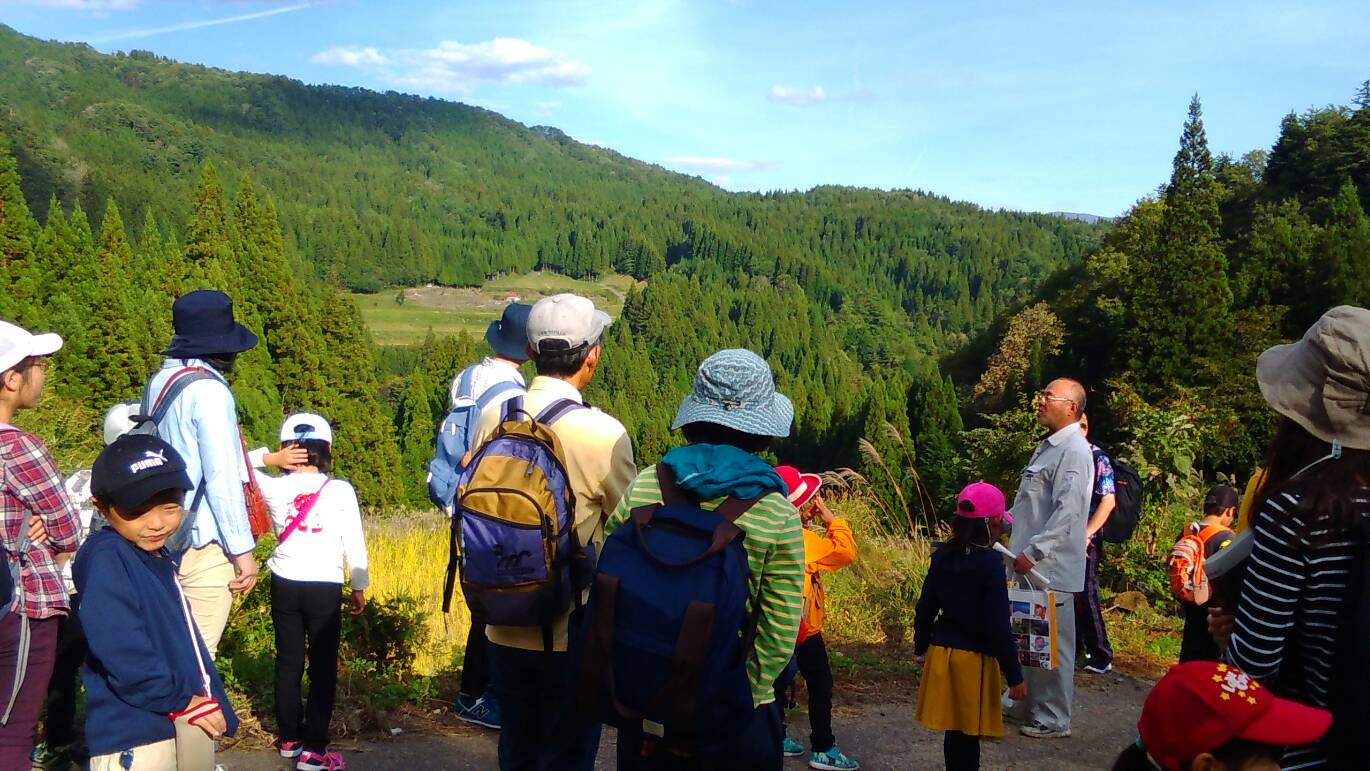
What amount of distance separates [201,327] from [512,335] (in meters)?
1.31

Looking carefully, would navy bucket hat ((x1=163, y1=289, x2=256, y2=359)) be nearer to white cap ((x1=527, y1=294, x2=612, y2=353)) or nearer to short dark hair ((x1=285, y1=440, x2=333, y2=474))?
short dark hair ((x1=285, y1=440, x2=333, y2=474))

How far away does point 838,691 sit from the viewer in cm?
557

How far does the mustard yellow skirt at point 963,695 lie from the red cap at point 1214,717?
6.28 ft

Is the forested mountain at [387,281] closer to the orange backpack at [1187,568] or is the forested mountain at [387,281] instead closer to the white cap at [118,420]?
the orange backpack at [1187,568]

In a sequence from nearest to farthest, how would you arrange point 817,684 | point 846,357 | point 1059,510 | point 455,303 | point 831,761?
point 817,684 → point 831,761 → point 1059,510 → point 846,357 → point 455,303

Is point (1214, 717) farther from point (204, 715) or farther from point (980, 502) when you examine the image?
point (204, 715)

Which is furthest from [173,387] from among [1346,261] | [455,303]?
[455,303]

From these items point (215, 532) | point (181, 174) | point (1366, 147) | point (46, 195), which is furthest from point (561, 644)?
point (181, 174)

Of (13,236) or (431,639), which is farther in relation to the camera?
(13,236)

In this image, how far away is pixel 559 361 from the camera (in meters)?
3.05

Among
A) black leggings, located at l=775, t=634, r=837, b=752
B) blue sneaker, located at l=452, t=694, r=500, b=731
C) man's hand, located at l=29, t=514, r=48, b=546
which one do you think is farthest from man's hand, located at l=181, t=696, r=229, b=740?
black leggings, located at l=775, t=634, r=837, b=752

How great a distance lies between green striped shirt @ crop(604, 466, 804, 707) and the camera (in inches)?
93.2

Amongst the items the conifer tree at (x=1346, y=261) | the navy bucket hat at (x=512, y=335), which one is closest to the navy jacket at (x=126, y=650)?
the navy bucket hat at (x=512, y=335)

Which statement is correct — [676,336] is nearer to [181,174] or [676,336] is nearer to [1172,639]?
[181,174]
